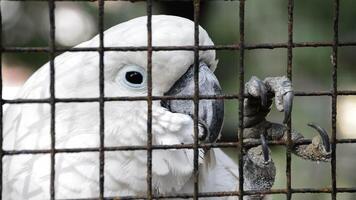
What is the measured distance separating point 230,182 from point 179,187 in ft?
0.99

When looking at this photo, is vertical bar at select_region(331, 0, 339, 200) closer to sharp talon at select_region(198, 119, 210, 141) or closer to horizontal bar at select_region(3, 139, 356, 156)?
horizontal bar at select_region(3, 139, 356, 156)

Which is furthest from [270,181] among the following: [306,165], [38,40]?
[38,40]

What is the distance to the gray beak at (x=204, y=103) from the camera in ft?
5.47

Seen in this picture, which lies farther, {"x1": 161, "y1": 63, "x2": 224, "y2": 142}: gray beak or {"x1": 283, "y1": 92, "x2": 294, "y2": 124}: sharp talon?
{"x1": 161, "y1": 63, "x2": 224, "y2": 142}: gray beak

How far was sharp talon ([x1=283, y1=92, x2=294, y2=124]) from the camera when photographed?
1.46 meters

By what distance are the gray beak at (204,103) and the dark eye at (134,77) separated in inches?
3.3

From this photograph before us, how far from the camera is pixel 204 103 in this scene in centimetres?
169

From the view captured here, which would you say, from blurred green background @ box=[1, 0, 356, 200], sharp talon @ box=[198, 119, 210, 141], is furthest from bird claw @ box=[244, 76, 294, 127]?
blurred green background @ box=[1, 0, 356, 200]

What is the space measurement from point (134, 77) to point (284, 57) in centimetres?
186

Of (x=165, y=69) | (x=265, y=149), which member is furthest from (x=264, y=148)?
(x=165, y=69)

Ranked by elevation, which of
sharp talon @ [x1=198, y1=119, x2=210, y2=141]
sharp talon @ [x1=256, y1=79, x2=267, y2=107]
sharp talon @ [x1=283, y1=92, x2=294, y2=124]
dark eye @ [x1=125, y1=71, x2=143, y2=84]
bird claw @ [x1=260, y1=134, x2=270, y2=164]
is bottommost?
bird claw @ [x1=260, y1=134, x2=270, y2=164]

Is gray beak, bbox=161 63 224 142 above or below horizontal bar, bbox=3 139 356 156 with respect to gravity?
above

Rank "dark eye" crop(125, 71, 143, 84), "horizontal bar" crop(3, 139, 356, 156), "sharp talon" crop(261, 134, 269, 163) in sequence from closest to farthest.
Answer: "horizontal bar" crop(3, 139, 356, 156), "sharp talon" crop(261, 134, 269, 163), "dark eye" crop(125, 71, 143, 84)

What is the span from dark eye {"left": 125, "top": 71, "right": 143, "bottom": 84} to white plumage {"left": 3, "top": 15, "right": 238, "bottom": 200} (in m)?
0.03
